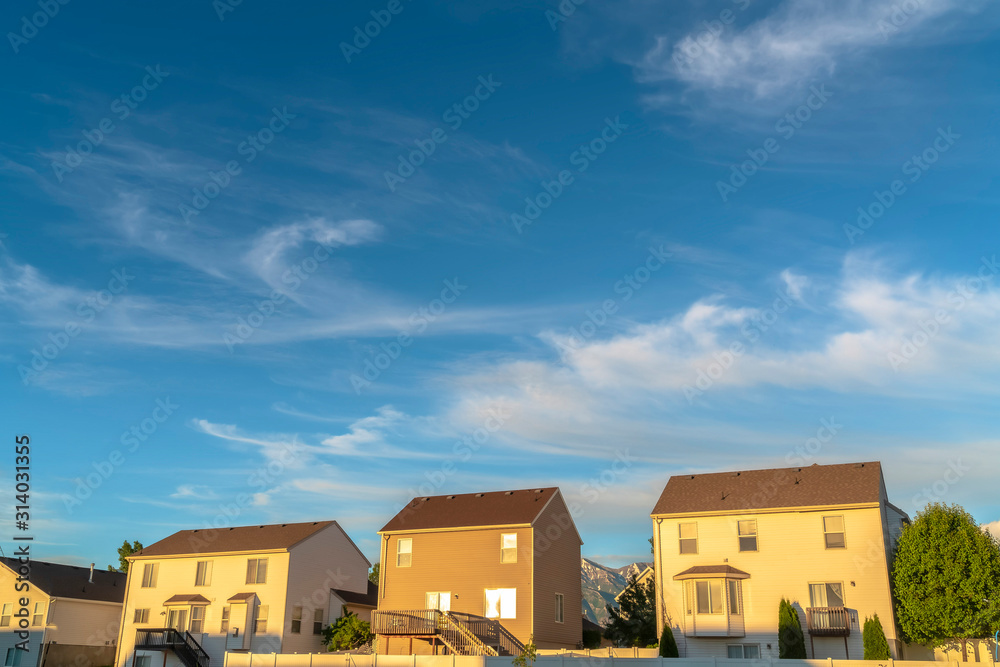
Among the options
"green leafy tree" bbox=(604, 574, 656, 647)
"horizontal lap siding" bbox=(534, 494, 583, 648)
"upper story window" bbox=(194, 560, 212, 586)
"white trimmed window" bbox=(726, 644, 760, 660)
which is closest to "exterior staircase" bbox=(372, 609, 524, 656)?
"horizontal lap siding" bbox=(534, 494, 583, 648)

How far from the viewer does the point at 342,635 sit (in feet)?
144

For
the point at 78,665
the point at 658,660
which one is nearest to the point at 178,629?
the point at 78,665

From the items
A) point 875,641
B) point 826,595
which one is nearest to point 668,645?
point 826,595

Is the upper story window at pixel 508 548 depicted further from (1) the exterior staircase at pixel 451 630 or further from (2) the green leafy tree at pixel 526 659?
(2) the green leafy tree at pixel 526 659

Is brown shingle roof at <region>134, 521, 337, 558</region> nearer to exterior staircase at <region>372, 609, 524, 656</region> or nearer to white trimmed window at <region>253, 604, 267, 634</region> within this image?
white trimmed window at <region>253, 604, 267, 634</region>

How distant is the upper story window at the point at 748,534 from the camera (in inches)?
1494

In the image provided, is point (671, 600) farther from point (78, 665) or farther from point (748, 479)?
point (78, 665)

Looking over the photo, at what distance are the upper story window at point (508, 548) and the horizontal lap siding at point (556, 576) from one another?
1.10 metres

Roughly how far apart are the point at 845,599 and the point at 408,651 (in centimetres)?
1946

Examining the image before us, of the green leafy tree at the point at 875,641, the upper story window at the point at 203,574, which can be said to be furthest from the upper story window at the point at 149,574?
the green leafy tree at the point at 875,641

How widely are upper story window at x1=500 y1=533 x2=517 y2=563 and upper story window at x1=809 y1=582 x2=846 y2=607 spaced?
13848 millimetres

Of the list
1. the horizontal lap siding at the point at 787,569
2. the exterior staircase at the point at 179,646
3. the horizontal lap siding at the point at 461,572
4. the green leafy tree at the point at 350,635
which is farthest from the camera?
the exterior staircase at the point at 179,646

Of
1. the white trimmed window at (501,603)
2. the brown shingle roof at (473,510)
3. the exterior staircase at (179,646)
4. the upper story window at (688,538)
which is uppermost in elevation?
the brown shingle roof at (473,510)

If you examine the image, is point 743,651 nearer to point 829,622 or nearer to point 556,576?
point 829,622
